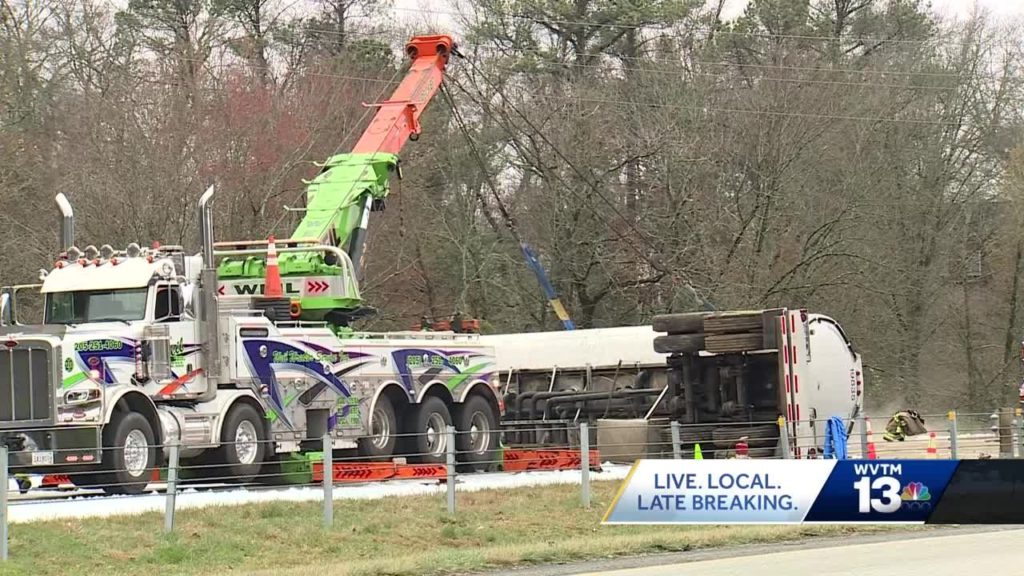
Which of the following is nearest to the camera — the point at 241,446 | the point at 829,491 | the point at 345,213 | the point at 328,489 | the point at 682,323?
the point at 829,491

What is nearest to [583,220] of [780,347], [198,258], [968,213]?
[968,213]

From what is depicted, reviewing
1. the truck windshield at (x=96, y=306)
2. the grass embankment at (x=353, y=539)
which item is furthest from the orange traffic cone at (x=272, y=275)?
the grass embankment at (x=353, y=539)

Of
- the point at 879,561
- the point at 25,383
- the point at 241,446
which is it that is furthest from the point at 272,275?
the point at 879,561

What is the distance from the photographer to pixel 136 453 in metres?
21.7

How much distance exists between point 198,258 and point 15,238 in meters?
13.8

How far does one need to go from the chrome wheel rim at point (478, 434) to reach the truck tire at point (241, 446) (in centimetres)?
485

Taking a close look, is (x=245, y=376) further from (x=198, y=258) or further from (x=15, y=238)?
(x=15, y=238)

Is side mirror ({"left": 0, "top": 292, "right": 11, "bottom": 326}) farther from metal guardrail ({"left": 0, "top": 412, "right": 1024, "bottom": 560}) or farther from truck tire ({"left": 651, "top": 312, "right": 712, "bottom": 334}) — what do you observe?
truck tire ({"left": 651, "top": 312, "right": 712, "bottom": 334})

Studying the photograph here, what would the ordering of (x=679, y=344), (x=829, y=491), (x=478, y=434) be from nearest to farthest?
(x=829, y=491), (x=478, y=434), (x=679, y=344)

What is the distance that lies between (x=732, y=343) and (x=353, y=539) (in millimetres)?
10447

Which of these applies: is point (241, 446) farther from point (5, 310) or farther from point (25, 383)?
point (5, 310)

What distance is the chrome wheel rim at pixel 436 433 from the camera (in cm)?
2675

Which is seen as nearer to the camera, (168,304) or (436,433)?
(168,304)

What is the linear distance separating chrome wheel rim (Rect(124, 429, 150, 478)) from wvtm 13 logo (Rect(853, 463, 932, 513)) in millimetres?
10861
